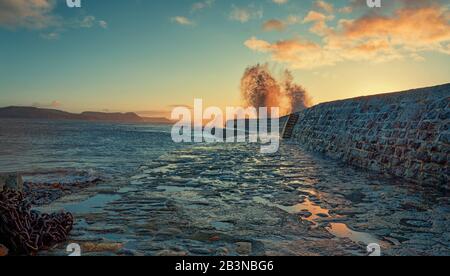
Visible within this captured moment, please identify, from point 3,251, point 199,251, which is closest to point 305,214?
point 199,251

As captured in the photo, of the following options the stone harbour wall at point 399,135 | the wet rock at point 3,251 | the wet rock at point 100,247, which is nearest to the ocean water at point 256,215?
the wet rock at point 100,247

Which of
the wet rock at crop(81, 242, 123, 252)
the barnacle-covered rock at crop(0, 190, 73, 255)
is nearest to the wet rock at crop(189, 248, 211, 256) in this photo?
the wet rock at crop(81, 242, 123, 252)

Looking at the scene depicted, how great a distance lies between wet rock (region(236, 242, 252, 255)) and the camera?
317 centimetres

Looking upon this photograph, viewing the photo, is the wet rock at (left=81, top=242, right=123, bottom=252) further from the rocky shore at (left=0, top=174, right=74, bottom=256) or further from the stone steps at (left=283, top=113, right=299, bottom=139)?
the stone steps at (left=283, top=113, right=299, bottom=139)

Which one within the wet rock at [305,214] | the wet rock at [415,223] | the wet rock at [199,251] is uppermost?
the wet rock at [199,251]

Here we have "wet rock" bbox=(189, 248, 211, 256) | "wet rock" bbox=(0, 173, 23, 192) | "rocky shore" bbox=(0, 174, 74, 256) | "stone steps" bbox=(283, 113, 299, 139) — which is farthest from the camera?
"stone steps" bbox=(283, 113, 299, 139)

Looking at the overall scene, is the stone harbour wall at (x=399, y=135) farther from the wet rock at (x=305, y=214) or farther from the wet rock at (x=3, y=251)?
the wet rock at (x=3, y=251)

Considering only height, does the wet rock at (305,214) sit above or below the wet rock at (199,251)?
below

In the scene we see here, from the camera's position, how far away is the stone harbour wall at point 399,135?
21.8ft

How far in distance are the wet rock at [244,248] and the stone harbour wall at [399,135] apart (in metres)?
4.78

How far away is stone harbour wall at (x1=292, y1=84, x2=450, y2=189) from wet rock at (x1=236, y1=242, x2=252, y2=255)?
4.78 meters
